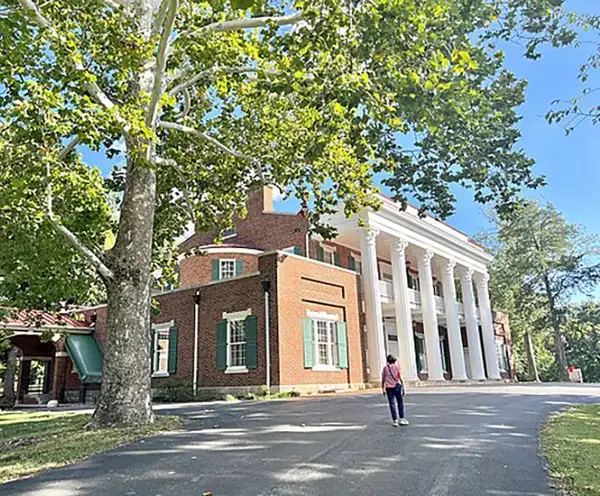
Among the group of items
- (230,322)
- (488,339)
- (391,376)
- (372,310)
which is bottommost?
(391,376)

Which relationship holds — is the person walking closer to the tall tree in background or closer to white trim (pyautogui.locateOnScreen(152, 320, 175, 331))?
white trim (pyautogui.locateOnScreen(152, 320, 175, 331))

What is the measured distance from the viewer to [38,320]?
18688 millimetres

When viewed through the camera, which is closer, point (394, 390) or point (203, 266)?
point (394, 390)

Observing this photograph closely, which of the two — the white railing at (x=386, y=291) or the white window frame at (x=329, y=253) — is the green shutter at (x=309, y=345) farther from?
the white railing at (x=386, y=291)

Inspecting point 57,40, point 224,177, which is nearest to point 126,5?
point 57,40

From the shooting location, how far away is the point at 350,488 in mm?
5094

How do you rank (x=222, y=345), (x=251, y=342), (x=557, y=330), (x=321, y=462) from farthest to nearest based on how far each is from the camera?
(x=557, y=330)
(x=222, y=345)
(x=251, y=342)
(x=321, y=462)

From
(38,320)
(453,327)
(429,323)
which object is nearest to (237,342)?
(38,320)

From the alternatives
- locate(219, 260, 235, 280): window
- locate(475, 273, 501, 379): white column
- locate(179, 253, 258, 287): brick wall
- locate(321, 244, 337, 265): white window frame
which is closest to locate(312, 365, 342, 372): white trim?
locate(321, 244, 337, 265): white window frame

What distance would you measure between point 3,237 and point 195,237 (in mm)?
18129

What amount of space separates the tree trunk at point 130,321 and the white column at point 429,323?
19779 millimetres

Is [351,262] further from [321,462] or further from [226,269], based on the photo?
[321,462]

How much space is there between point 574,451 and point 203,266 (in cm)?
2090

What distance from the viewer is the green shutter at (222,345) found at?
20.2 meters
